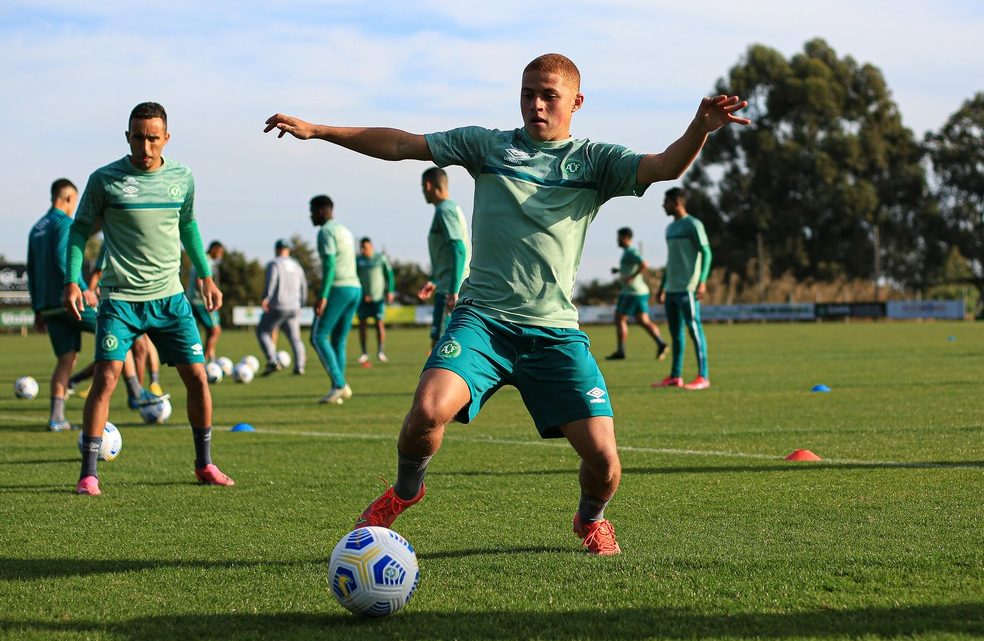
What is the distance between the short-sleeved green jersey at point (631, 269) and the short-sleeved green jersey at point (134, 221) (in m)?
14.4

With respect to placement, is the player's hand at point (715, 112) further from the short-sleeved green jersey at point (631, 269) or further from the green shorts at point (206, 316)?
the short-sleeved green jersey at point (631, 269)

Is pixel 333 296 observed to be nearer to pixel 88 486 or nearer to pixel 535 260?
pixel 88 486

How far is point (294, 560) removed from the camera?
4.62 metres

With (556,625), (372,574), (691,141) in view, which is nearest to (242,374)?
(691,141)

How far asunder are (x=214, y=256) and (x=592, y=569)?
60.1 ft

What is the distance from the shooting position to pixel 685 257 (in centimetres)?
1395

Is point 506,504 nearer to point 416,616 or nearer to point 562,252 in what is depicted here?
point 562,252

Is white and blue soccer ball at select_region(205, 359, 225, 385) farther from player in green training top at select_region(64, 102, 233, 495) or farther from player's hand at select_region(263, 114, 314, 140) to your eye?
player's hand at select_region(263, 114, 314, 140)

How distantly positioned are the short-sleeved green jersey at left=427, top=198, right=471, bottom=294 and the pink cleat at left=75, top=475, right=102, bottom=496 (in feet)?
16.0

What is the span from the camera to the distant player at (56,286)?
33.9 feet

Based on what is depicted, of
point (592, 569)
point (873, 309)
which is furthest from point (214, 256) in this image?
point (873, 309)

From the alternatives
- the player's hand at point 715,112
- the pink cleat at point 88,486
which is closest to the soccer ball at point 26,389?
the pink cleat at point 88,486

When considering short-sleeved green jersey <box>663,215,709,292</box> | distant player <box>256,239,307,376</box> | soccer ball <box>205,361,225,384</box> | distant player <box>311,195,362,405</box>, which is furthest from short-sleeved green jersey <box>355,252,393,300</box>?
short-sleeved green jersey <box>663,215,709,292</box>

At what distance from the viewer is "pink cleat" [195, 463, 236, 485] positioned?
6.80 meters
